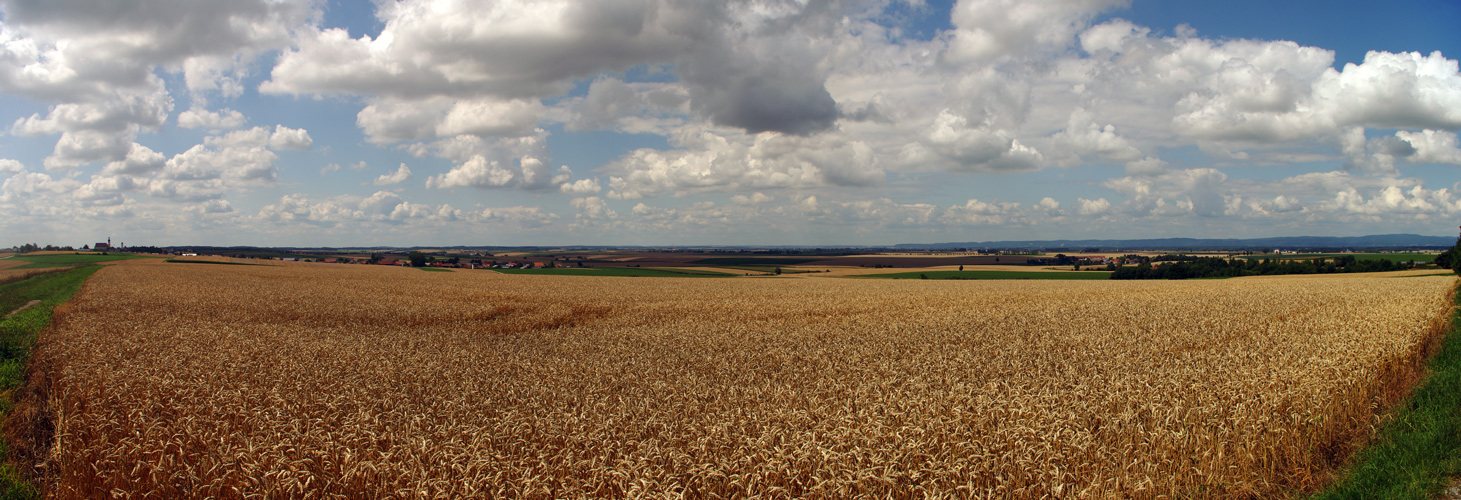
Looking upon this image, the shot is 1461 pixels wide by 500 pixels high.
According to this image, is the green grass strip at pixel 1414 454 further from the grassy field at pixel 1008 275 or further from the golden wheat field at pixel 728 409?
the grassy field at pixel 1008 275

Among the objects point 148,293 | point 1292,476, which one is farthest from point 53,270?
point 1292,476

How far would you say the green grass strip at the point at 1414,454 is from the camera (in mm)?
6203

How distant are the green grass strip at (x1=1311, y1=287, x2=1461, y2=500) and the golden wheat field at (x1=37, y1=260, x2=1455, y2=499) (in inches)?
13.7

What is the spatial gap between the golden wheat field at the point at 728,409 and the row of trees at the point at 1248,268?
58514mm

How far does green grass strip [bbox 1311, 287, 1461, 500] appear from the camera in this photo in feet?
20.4

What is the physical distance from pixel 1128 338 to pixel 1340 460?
7.86 meters

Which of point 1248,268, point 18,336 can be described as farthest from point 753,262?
point 18,336

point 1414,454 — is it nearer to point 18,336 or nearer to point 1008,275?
point 18,336

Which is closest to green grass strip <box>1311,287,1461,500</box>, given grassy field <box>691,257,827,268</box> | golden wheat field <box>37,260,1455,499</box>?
golden wheat field <box>37,260,1455,499</box>

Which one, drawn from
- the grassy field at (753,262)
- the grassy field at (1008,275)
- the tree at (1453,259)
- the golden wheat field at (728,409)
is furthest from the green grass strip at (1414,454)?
the grassy field at (753,262)

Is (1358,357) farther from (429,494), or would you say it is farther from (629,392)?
(429,494)

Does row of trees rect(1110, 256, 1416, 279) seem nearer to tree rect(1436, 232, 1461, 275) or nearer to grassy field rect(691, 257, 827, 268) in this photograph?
tree rect(1436, 232, 1461, 275)

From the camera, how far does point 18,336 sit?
53.4ft

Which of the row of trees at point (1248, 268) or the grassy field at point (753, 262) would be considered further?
the grassy field at point (753, 262)
